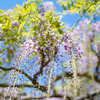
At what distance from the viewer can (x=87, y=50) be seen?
313cm

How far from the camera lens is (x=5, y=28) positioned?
1.16 metres

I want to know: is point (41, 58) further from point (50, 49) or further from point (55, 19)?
point (55, 19)

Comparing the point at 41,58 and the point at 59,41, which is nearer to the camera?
the point at 59,41

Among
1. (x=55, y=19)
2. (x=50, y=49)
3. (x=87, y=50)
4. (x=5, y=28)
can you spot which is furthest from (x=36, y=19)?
(x=87, y=50)

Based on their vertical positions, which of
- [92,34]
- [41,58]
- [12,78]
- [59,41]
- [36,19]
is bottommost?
[12,78]

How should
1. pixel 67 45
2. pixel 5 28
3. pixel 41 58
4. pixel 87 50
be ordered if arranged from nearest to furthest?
pixel 67 45 → pixel 41 58 → pixel 5 28 → pixel 87 50

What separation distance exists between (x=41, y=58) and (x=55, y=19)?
33cm

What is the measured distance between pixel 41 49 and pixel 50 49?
0.30ft

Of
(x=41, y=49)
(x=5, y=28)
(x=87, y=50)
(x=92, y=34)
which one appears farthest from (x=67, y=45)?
(x=92, y=34)

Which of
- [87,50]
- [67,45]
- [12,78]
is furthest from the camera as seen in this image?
[87,50]

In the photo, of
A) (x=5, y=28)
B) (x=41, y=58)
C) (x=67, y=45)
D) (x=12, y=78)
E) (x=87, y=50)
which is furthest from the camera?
(x=87, y=50)

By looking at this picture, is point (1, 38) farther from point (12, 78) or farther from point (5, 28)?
point (12, 78)

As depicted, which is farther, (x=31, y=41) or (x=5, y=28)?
(x=5, y=28)

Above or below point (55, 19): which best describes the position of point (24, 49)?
below
